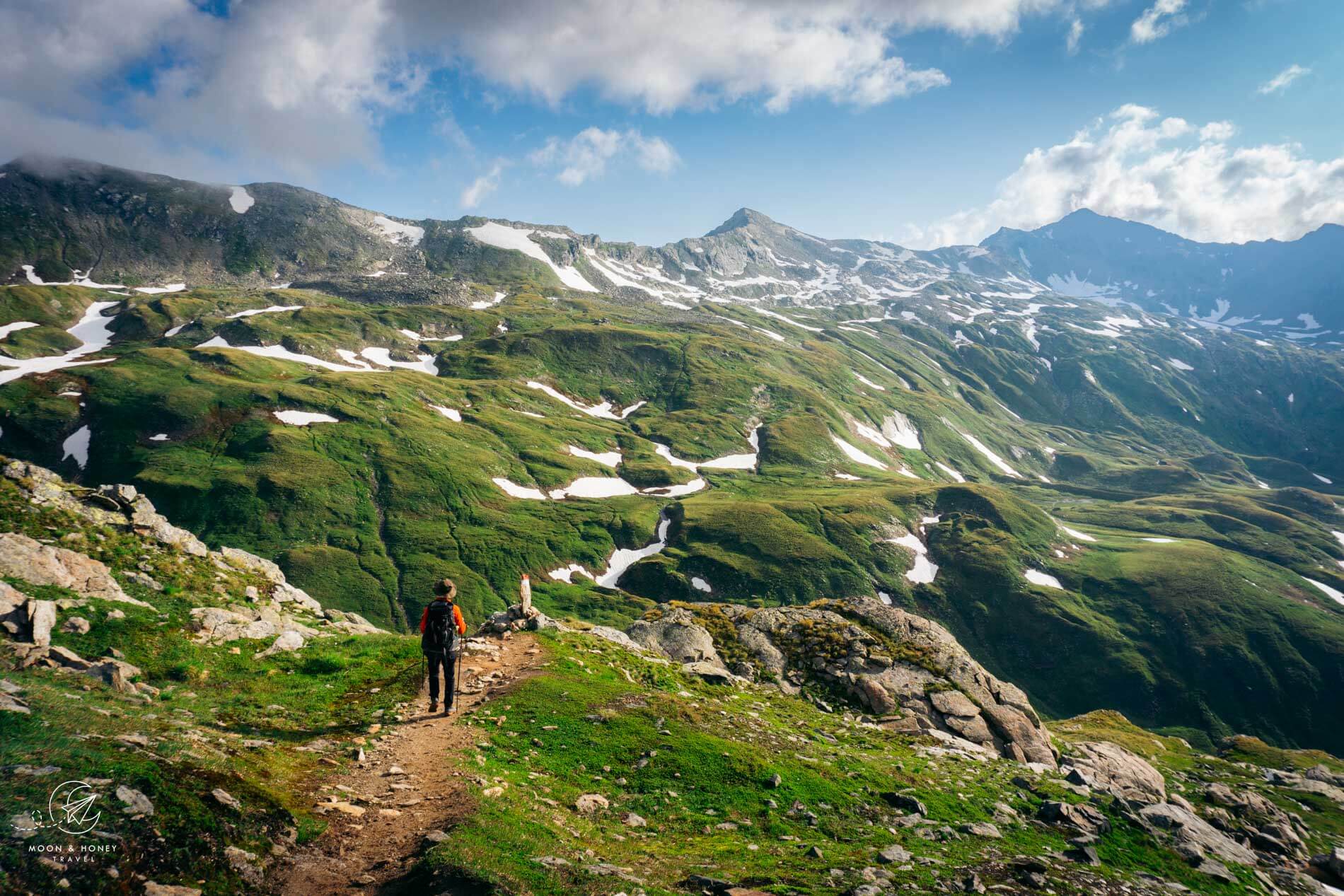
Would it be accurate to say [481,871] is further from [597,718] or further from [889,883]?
[597,718]

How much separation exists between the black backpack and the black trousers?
0.19 m

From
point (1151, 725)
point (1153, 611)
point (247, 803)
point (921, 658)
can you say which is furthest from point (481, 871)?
point (1153, 611)

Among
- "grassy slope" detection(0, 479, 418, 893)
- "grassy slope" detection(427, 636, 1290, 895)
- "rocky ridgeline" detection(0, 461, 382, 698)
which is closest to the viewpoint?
"grassy slope" detection(0, 479, 418, 893)

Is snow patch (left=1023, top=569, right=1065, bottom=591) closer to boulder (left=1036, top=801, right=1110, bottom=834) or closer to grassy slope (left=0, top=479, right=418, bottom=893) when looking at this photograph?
boulder (left=1036, top=801, right=1110, bottom=834)

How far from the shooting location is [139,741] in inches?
454

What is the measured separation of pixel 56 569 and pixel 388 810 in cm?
1760

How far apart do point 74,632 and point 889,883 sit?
24411mm

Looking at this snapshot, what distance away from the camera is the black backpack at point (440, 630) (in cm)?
1994

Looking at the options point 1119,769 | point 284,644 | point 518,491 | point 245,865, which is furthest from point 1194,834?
point 518,491

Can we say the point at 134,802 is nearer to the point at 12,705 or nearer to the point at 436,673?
the point at 12,705

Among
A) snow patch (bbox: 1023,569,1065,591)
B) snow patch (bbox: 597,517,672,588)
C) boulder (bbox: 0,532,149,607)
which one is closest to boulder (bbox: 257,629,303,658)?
boulder (bbox: 0,532,149,607)

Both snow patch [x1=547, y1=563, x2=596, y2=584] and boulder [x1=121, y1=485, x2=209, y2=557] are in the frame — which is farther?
snow patch [x1=547, y1=563, x2=596, y2=584]

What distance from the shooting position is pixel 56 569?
68.7ft

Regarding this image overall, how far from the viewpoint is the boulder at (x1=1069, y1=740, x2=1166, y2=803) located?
119ft
